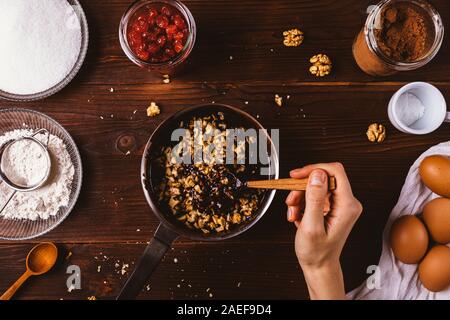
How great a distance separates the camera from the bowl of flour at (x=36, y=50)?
1.12 meters

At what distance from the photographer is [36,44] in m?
1.13

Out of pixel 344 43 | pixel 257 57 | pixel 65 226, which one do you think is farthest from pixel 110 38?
pixel 344 43

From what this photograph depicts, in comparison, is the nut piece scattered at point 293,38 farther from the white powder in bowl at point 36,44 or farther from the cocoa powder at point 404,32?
the white powder in bowl at point 36,44

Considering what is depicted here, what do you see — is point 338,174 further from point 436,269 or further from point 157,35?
point 157,35

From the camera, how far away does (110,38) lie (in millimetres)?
1150

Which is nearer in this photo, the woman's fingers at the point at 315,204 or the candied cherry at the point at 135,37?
the woman's fingers at the point at 315,204

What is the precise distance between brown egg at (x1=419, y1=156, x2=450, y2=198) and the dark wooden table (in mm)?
93

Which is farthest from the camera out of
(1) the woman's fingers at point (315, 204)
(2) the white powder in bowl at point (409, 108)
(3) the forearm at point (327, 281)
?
(2) the white powder in bowl at point (409, 108)

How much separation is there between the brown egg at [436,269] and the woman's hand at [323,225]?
196 millimetres

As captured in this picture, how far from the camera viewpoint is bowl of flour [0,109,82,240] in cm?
111

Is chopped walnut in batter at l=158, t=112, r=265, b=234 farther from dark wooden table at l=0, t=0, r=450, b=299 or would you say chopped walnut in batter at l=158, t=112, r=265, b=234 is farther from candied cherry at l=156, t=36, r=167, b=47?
candied cherry at l=156, t=36, r=167, b=47

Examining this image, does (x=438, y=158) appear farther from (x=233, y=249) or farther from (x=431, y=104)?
(x=233, y=249)

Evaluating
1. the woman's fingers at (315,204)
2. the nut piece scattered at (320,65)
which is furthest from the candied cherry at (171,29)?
the woman's fingers at (315,204)

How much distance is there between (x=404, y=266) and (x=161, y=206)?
592 millimetres
